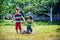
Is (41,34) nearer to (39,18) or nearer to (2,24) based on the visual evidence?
(39,18)

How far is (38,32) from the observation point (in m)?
2.54

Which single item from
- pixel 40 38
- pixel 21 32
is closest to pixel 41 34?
pixel 40 38

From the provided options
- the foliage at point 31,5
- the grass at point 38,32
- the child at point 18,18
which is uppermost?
the foliage at point 31,5

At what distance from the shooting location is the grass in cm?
252

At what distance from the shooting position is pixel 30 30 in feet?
8.33

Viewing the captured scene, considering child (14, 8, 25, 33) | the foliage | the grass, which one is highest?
the foliage

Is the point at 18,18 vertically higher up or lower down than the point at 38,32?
higher up

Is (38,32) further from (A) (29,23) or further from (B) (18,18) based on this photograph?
(B) (18,18)

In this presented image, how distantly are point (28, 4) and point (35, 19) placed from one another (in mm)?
169

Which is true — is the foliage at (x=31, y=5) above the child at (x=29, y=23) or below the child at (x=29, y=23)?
above

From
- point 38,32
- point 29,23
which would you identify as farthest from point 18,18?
point 38,32

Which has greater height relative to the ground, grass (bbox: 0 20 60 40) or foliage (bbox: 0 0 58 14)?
foliage (bbox: 0 0 58 14)

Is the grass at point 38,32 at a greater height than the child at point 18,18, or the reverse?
the child at point 18,18

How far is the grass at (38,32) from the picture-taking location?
252 centimetres
